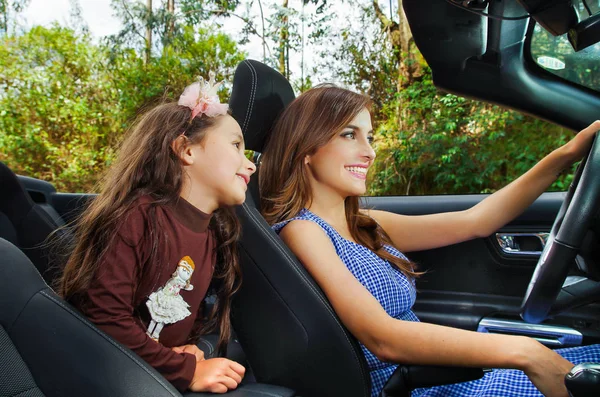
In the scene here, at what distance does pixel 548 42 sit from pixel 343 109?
58cm

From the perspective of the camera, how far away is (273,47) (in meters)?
5.16

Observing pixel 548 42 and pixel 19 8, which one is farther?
pixel 19 8

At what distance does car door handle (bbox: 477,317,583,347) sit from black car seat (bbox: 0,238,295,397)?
1.38 m

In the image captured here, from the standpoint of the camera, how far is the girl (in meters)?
A: 1.13

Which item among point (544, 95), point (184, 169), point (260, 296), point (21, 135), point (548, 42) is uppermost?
point (548, 42)

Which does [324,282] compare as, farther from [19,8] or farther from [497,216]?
[19,8]

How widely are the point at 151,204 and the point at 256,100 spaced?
1.61ft

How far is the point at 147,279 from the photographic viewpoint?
121 cm

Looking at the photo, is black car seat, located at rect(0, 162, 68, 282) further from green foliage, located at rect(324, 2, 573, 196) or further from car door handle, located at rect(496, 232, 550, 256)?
green foliage, located at rect(324, 2, 573, 196)

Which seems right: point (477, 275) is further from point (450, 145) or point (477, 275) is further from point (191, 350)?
point (450, 145)

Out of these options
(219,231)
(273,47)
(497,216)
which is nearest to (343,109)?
(219,231)

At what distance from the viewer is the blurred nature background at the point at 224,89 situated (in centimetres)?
432

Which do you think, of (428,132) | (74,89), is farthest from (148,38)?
(428,132)

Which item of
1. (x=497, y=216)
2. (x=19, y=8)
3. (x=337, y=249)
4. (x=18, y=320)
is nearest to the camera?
(x=18, y=320)
